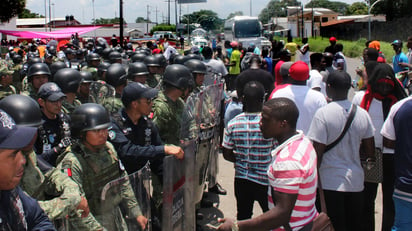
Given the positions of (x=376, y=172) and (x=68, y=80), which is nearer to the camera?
(x=376, y=172)

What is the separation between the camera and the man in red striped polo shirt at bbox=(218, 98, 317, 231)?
2.38 meters

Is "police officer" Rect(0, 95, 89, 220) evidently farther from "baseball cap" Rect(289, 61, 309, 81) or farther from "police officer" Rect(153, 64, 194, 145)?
"baseball cap" Rect(289, 61, 309, 81)

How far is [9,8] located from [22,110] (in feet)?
112

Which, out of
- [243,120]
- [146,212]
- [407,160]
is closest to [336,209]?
[407,160]

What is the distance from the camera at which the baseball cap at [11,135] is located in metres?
1.63

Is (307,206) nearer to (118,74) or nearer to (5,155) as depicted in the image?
(5,155)

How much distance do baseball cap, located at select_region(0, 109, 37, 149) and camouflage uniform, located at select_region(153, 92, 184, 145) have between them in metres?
2.63

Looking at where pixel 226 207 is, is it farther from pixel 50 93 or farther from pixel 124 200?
pixel 124 200

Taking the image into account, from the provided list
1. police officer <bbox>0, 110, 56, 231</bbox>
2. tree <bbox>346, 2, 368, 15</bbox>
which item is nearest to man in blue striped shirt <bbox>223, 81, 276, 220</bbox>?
police officer <bbox>0, 110, 56, 231</bbox>

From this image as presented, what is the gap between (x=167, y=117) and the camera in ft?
14.3

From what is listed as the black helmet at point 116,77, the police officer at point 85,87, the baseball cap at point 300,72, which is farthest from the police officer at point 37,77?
the baseball cap at point 300,72

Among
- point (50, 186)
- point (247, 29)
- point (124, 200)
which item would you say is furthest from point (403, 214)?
point (247, 29)

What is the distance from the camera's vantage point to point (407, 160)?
3.23 meters

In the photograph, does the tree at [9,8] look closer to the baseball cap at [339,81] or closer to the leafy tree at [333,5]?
the baseball cap at [339,81]
